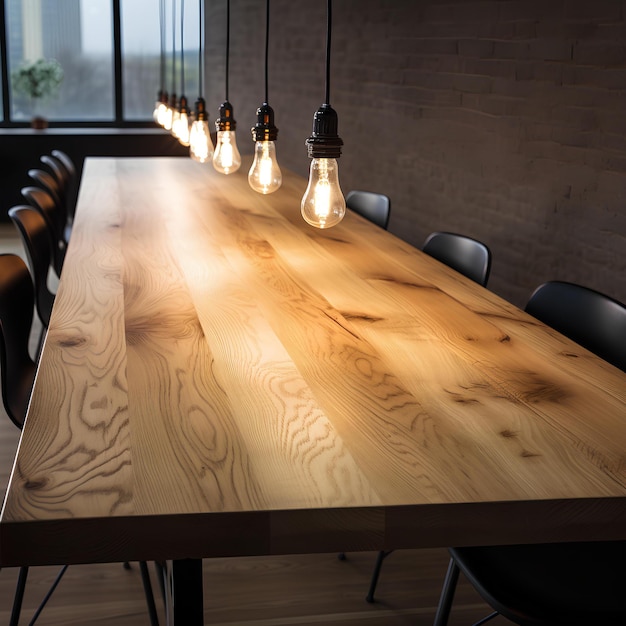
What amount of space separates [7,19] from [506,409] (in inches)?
287

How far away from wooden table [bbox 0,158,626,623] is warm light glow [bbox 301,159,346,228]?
0.22 m

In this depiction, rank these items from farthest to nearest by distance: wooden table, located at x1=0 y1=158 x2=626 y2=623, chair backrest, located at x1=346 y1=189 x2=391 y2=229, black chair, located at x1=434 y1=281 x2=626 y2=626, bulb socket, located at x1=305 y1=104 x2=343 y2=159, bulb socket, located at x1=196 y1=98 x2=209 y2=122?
chair backrest, located at x1=346 y1=189 x2=391 y2=229 < bulb socket, located at x1=196 y1=98 x2=209 y2=122 < bulb socket, located at x1=305 y1=104 x2=343 y2=159 < black chair, located at x1=434 y1=281 x2=626 y2=626 < wooden table, located at x1=0 y1=158 x2=626 y2=623

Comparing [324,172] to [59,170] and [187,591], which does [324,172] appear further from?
[59,170]

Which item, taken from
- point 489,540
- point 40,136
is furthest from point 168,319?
point 40,136

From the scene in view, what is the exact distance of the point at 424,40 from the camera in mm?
4121

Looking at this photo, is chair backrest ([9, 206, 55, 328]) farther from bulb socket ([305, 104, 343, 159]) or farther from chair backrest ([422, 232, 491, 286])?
bulb socket ([305, 104, 343, 159])

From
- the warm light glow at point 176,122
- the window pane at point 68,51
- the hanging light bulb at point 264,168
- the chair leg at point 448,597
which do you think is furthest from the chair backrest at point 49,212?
the window pane at point 68,51

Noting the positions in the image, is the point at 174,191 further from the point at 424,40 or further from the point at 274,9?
the point at 274,9

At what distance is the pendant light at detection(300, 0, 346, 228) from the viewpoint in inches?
66.0

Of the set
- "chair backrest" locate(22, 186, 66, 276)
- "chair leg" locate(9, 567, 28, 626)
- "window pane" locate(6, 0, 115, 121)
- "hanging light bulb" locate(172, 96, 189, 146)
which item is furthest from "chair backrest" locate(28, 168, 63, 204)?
"window pane" locate(6, 0, 115, 121)

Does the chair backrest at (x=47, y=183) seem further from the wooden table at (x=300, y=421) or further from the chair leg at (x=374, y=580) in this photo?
the chair leg at (x=374, y=580)

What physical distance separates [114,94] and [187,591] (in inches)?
286

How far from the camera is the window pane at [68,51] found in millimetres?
7570

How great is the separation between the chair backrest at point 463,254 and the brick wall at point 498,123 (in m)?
0.51
